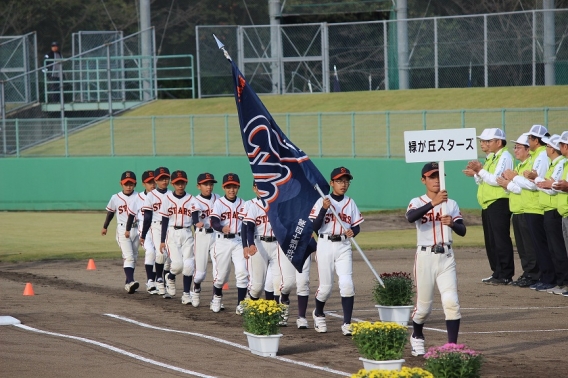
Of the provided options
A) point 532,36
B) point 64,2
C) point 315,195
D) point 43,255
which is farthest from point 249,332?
point 64,2

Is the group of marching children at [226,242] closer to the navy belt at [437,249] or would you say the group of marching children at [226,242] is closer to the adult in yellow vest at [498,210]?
the navy belt at [437,249]

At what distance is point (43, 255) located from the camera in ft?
74.5

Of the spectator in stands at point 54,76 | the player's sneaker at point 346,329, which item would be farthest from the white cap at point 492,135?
the spectator in stands at point 54,76

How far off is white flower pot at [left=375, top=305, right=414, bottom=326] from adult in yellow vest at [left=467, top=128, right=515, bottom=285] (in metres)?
4.83

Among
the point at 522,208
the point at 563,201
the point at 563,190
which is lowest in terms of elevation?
the point at 522,208

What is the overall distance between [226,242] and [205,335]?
2388mm

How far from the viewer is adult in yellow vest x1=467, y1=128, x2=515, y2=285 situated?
16984 mm

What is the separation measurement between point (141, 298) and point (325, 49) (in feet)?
83.6

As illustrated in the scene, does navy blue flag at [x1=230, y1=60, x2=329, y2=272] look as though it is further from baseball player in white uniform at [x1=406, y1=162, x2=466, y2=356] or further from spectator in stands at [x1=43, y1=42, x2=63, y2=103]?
spectator in stands at [x1=43, y1=42, x2=63, y2=103]

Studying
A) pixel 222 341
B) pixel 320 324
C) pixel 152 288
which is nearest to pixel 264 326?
pixel 222 341

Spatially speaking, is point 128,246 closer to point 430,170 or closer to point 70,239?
point 430,170

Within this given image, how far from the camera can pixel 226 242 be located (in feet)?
48.8

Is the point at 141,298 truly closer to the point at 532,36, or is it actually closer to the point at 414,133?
the point at 414,133

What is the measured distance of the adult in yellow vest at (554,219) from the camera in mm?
15750
